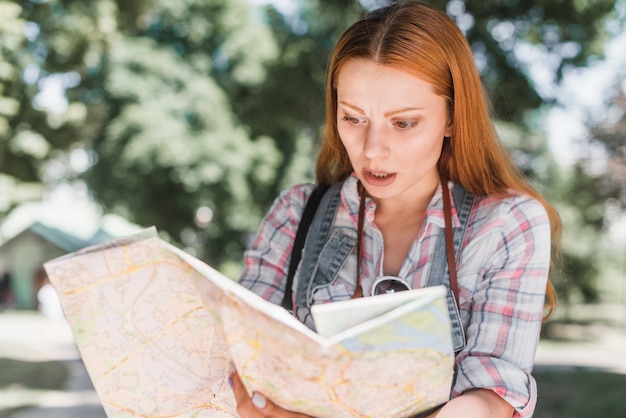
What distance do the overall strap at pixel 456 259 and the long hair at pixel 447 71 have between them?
4cm

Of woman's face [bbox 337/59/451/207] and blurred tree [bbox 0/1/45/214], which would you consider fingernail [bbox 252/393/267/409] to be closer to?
woman's face [bbox 337/59/451/207]

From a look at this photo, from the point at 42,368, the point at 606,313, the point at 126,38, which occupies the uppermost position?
the point at 126,38

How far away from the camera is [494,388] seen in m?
1.56

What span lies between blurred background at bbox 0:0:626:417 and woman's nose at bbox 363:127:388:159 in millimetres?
893

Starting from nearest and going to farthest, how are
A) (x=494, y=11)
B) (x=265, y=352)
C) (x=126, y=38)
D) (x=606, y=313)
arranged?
(x=265, y=352), (x=494, y=11), (x=126, y=38), (x=606, y=313)

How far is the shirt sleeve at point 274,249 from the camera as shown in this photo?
2.00m

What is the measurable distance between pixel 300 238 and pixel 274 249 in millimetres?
91

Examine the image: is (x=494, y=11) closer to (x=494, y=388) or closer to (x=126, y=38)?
(x=494, y=388)

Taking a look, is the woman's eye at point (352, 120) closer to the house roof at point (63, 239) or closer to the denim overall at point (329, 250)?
the denim overall at point (329, 250)

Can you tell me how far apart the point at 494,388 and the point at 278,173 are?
1912cm

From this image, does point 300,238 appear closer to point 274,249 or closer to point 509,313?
point 274,249

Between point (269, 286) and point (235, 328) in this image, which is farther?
point (269, 286)

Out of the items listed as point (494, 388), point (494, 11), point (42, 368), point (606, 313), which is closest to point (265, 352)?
point (494, 388)

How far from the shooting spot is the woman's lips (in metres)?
1.78
